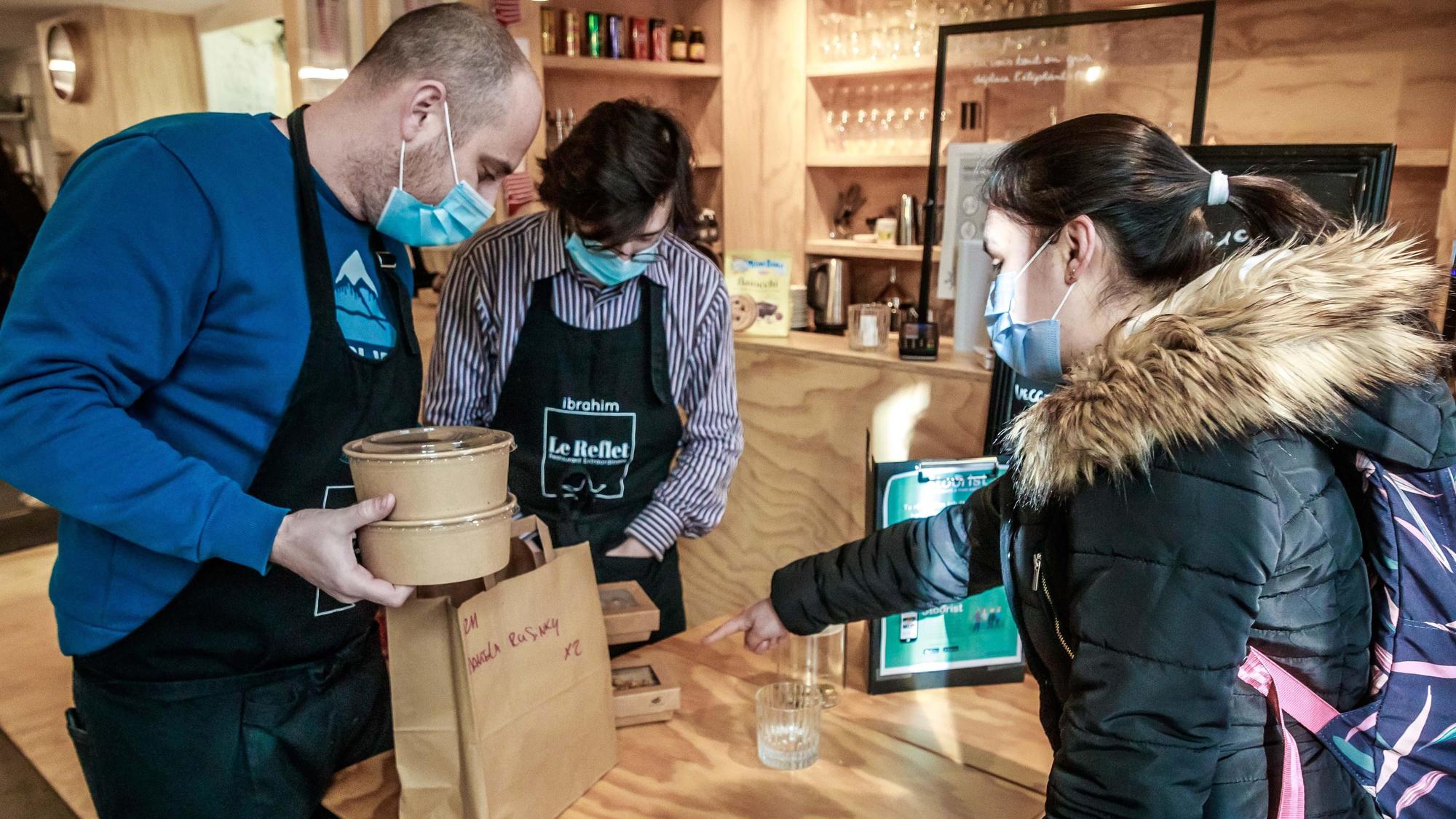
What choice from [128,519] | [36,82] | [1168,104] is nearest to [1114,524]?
[128,519]

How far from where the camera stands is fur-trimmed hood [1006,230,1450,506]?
0.90 m

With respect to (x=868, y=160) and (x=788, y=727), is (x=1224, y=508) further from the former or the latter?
(x=868, y=160)

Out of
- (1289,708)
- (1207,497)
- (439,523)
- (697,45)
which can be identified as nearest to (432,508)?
(439,523)

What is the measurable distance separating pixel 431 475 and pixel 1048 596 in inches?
25.3

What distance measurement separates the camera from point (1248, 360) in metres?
0.91

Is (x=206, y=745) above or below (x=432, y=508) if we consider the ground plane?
below

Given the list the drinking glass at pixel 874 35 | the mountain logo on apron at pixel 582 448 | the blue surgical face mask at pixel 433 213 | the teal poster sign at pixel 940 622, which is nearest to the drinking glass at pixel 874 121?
the drinking glass at pixel 874 35

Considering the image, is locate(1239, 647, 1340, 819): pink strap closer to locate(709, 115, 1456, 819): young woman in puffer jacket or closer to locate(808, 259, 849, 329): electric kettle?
locate(709, 115, 1456, 819): young woman in puffer jacket

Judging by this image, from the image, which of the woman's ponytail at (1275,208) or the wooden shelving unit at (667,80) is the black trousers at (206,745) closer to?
the woman's ponytail at (1275,208)

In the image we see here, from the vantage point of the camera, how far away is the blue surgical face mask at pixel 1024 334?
1.20 meters

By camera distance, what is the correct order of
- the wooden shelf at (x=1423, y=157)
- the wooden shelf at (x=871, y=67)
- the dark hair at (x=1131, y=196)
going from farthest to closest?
the wooden shelf at (x=871, y=67), the wooden shelf at (x=1423, y=157), the dark hair at (x=1131, y=196)

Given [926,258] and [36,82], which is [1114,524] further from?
[36,82]

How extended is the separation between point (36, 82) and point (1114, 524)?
20.7 feet

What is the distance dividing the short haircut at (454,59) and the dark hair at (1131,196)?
2.44 ft
